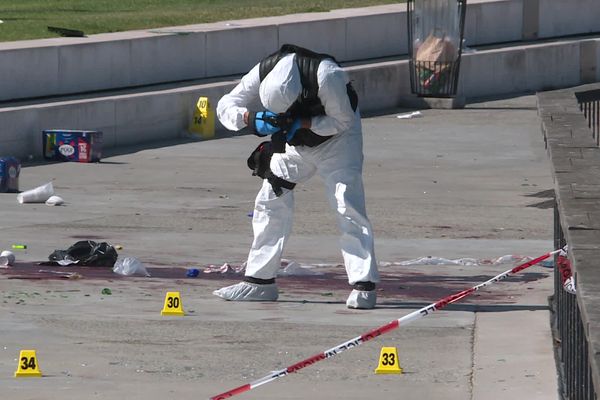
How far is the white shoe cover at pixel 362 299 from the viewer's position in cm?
986

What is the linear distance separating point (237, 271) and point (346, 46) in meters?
12.8

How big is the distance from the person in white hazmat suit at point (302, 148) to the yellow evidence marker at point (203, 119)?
9.34 meters

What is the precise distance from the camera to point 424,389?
25.7 feet

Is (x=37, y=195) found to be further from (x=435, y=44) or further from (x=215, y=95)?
(x=435, y=44)

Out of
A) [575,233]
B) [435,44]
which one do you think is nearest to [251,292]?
[575,233]

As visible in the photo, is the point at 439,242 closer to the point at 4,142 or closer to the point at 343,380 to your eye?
the point at 343,380

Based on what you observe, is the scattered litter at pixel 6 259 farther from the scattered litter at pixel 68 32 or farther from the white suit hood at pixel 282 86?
the scattered litter at pixel 68 32

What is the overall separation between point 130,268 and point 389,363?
128 inches

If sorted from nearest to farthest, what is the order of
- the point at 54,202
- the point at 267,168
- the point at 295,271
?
the point at 267,168
the point at 295,271
the point at 54,202

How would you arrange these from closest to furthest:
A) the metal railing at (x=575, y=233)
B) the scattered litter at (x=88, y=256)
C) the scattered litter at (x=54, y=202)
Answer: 1. the metal railing at (x=575, y=233)
2. the scattered litter at (x=88, y=256)
3. the scattered litter at (x=54, y=202)

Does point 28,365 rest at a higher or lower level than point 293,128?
lower

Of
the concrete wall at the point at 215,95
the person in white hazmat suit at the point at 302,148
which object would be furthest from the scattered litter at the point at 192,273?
the concrete wall at the point at 215,95

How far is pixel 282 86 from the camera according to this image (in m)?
9.62

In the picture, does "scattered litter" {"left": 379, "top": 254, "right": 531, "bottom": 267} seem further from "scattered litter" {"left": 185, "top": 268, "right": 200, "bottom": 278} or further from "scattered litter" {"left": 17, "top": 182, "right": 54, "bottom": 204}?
"scattered litter" {"left": 17, "top": 182, "right": 54, "bottom": 204}
